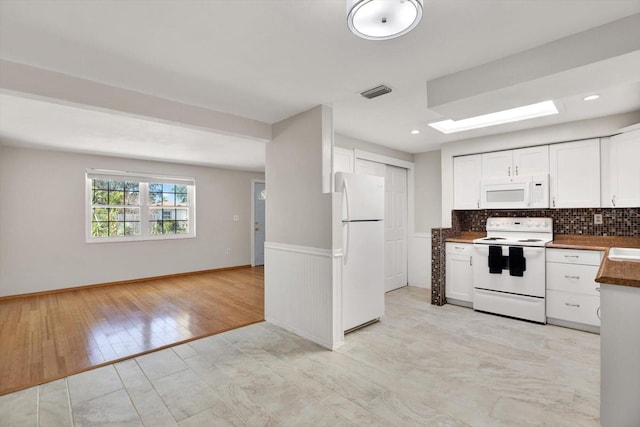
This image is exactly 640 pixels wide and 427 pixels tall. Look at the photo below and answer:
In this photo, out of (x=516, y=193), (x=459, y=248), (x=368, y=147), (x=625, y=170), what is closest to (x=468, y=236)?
(x=459, y=248)

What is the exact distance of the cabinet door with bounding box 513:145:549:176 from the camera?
3863mm

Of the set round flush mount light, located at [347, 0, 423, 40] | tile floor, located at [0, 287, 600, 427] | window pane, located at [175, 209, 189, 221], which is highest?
round flush mount light, located at [347, 0, 423, 40]

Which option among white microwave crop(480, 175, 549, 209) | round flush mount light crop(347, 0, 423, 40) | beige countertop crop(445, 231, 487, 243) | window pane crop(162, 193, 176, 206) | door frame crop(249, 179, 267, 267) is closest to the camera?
round flush mount light crop(347, 0, 423, 40)

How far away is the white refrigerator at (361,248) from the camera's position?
10.5 feet

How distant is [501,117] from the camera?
369 cm

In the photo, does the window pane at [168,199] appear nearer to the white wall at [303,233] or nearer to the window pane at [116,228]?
the window pane at [116,228]

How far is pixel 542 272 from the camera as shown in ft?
11.6

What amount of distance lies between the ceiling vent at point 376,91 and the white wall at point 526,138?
7.36ft

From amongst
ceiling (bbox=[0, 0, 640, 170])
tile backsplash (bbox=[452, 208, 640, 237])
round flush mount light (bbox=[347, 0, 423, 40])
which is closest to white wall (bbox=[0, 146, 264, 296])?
ceiling (bbox=[0, 0, 640, 170])

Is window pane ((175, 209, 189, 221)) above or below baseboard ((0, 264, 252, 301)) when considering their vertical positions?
above

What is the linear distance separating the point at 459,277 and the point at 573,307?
1216mm

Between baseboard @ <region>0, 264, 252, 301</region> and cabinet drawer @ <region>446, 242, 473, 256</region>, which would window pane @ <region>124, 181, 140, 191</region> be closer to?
baseboard @ <region>0, 264, 252, 301</region>

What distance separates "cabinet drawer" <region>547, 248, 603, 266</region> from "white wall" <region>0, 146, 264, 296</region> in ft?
19.7

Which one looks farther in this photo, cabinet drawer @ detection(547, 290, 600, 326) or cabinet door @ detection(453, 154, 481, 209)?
cabinet door @ detection(453, 154, 481, 209)
